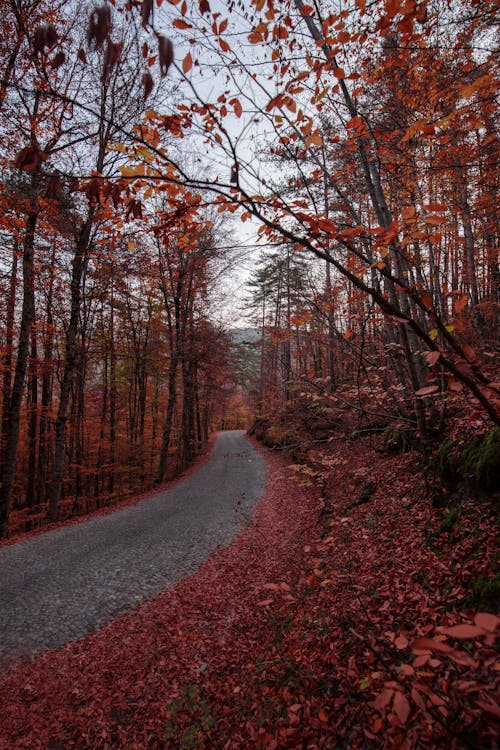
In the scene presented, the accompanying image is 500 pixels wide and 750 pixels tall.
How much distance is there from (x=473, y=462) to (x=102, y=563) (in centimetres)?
688

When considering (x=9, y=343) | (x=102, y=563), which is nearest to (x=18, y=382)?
(x=9, y=343)

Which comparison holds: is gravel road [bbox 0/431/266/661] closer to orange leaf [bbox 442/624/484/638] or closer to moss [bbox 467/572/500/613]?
moss [bbox 467/572/500/613]

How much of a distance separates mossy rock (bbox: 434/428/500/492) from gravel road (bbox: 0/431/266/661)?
4909mm

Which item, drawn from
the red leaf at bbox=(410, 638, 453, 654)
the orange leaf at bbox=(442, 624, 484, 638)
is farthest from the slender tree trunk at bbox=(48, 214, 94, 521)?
the orange leaf at bbox=(442, 624, 484, 638)

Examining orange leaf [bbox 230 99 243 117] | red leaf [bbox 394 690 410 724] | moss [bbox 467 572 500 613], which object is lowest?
moss [bbox 467 572 500 613]

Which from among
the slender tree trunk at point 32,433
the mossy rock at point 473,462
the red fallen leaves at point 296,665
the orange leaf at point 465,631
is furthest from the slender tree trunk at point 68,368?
the orange leaf at point 465,631

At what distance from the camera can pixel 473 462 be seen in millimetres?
4070

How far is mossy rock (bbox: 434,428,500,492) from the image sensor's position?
148 inches

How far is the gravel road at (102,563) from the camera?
464 cm

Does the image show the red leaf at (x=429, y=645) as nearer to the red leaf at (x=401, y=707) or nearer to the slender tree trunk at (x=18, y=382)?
the red leaf at (x=401, y=707)

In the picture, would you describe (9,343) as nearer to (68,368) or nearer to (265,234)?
(68,368)

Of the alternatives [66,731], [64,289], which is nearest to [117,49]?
[66,731]

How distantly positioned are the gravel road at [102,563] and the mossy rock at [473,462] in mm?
4909

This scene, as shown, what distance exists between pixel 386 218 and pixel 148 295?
45.6 ft
